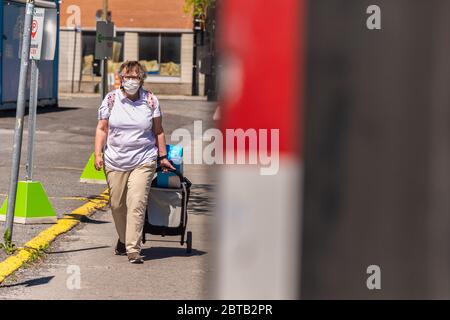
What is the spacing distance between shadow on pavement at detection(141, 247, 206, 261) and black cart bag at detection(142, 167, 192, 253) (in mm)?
193

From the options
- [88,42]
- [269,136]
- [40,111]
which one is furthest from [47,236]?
[88,42]

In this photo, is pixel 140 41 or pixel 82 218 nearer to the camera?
pixel 82 218

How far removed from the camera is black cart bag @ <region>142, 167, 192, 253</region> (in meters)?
8.81

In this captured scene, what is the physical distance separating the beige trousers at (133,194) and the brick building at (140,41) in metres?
44.9

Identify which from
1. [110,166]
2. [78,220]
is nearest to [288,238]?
[110,166]

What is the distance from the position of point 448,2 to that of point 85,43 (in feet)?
177

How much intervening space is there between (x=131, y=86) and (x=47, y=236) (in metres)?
2.05

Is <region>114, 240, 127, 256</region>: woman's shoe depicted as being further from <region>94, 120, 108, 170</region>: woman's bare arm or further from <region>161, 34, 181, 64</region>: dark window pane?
<region>161, 34, 181, 64</region>: dark window pane

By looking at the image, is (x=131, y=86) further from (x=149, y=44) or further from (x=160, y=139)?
(x=149, y=44)

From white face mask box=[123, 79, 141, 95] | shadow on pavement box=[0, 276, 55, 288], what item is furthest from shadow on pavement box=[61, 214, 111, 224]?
shadow on pavement box=[0, 276, 55, 288]

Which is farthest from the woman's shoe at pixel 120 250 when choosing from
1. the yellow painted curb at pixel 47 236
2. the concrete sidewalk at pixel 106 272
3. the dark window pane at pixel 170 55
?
the dark window pane at pixel 170 55

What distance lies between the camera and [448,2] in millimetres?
921

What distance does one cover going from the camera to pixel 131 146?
27.4 feet

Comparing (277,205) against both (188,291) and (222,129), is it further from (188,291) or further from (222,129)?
(188,291)
